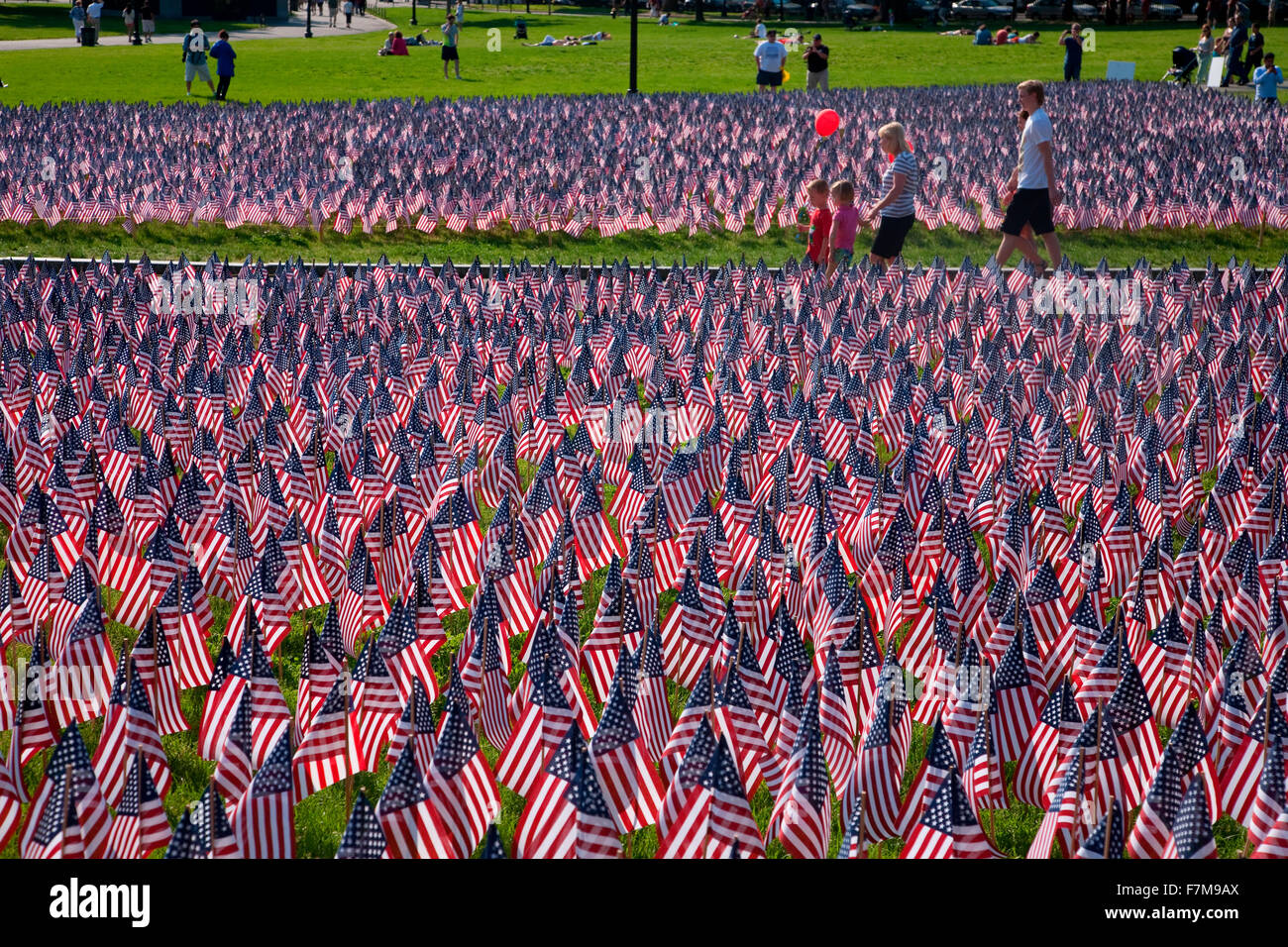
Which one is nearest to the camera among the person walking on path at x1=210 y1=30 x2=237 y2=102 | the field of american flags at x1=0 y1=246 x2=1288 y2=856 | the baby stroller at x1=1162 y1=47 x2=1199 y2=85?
the field of american flags at x1=0 y1=246 x2=1288 y2=856

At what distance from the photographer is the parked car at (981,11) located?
7569 centimetres

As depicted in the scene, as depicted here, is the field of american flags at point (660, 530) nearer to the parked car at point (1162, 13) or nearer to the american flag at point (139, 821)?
the american flag at point (139, 821)

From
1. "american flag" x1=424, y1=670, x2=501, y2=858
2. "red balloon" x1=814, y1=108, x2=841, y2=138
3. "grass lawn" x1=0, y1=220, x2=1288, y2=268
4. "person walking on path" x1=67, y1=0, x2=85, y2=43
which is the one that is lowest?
"american flag" x1=424, y1=670, x2=501, y2=858

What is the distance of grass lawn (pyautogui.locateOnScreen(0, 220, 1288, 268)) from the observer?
1719cm

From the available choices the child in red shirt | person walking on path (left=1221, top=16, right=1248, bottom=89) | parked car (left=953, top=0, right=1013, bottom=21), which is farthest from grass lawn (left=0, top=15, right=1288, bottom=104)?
the child in red shirt

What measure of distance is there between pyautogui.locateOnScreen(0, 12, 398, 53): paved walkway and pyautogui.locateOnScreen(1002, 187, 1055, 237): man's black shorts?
48346 mm

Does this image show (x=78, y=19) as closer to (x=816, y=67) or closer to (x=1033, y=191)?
(x=816, y=67)

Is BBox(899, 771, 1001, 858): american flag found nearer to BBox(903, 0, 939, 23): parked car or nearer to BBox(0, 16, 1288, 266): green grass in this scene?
BBox(0, 16, 1288, 266): green grass

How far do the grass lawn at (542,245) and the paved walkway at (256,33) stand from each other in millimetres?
40501

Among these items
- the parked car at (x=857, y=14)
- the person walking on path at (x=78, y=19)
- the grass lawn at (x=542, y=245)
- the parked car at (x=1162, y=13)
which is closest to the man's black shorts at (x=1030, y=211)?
the grass lawn at (x=542, y=245)

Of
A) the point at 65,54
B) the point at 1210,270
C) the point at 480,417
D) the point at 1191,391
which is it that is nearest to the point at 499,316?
the point at 480,417

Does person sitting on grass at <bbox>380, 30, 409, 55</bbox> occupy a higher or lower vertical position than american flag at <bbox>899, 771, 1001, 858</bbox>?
higher

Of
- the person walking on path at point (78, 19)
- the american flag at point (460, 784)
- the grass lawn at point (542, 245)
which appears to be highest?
the person walking on path at point (78, 19)

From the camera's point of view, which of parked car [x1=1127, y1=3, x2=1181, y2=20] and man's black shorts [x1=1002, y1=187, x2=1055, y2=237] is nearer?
man's black shorts [x1=1002, y1=187, x2=1055, y2=237]
